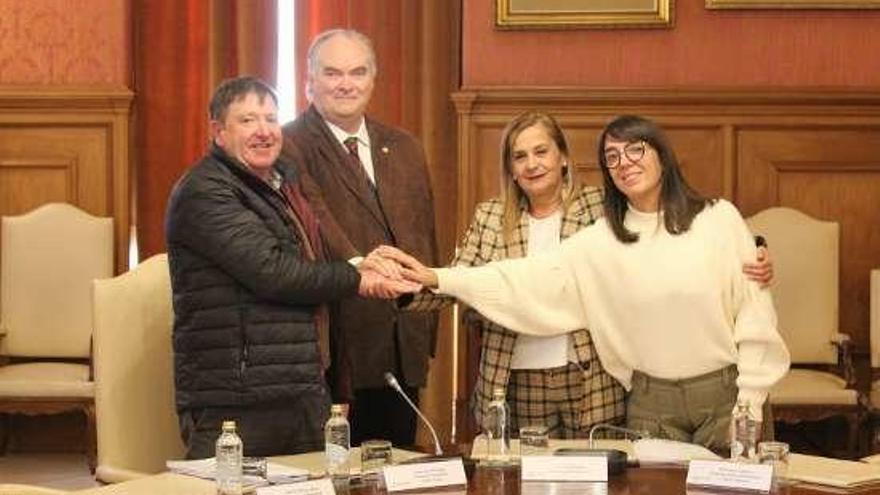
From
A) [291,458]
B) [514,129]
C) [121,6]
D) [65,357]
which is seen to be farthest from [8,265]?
[291,458]

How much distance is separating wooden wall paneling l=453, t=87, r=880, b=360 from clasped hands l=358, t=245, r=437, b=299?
2330mm

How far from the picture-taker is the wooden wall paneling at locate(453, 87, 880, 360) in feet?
20.3

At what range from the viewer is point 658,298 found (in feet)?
12.0

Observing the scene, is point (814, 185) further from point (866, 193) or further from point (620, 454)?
point (620, 454)

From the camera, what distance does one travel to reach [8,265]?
20.8 ft

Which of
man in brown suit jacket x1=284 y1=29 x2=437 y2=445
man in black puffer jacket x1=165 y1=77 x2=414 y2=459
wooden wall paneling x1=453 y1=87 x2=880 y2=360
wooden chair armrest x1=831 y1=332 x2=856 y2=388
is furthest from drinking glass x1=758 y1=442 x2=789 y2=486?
wooden wall paneling x1=453 y1=87 x2=880 y2=360

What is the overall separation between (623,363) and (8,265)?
11.3ft

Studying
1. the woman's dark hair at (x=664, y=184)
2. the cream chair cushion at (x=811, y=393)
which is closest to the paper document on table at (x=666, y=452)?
the woman's dark hair at (x=664, y=184)

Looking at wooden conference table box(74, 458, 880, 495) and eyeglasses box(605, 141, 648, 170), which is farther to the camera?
eyeglasses box(605, 141, 648, 170)

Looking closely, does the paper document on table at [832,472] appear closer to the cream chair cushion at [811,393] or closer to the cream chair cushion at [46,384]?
the cream chair cushion at [811,393]

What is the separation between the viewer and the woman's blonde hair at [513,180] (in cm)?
399

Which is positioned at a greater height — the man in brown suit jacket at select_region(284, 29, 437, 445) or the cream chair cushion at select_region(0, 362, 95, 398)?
the man in brown suit jacket at select_region(284, 29, 437, 445)

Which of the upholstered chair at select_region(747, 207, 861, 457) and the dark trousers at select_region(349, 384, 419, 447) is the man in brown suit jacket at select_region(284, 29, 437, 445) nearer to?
the dark trousers at select_region(349, 384, 419, 447)

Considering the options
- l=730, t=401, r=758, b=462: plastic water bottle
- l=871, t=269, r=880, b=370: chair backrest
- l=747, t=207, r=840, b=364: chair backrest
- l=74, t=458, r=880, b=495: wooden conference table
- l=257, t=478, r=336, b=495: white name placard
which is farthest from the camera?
l=747, t=207, r=840, b=364: chair backrest
